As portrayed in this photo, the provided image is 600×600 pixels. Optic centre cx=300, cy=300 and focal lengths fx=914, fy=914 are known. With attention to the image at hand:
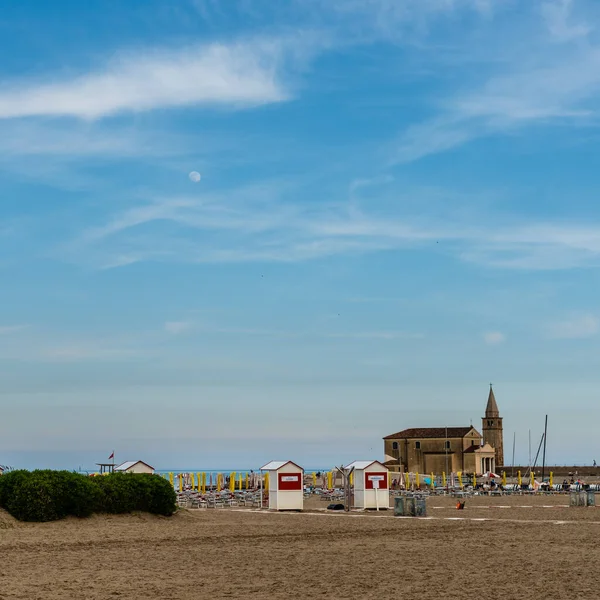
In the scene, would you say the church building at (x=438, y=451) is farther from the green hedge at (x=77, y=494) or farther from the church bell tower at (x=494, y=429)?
the green hedge at (x=77, y=494)

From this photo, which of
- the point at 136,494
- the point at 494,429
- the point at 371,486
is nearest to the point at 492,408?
the point at 494,429

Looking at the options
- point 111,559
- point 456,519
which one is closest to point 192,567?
point 111,559

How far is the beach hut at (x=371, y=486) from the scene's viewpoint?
1470 inches

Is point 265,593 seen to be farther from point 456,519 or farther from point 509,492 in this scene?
point 509,492

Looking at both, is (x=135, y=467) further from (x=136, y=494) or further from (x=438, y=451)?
(x=438, y=451)

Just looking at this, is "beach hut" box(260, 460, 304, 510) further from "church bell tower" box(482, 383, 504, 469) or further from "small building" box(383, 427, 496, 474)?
"church bell tower" box(482, 383, 504, 469)

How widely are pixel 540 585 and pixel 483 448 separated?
350 feet

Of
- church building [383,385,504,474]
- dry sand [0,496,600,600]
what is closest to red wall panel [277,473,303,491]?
dry sand [0,496,600,600]

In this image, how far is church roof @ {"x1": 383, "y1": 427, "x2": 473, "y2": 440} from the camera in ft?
384

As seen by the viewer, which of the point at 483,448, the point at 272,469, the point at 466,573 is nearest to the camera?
the point at 466,573

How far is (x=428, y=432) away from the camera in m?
119

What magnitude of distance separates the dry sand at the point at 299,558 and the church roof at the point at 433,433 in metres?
88.3

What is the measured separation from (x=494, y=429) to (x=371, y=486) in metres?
102

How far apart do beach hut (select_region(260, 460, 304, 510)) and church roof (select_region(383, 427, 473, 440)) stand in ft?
269
